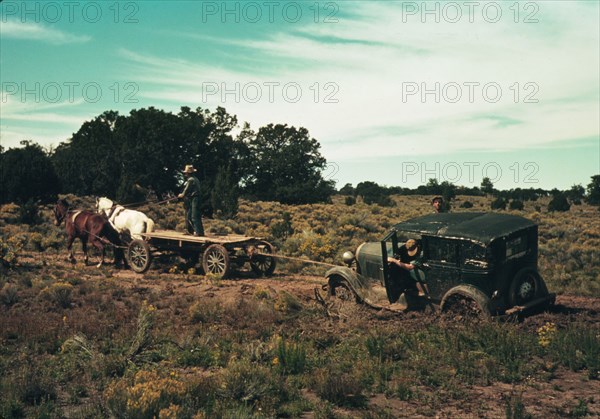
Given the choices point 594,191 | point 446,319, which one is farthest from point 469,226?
point 594,191

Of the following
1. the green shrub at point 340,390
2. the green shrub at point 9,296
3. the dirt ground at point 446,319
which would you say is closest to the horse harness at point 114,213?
the dirt ground at point 446,319

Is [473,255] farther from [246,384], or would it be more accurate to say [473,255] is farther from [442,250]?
[246,384]

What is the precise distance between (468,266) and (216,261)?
7837 mm

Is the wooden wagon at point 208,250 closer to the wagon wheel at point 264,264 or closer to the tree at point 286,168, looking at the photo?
the wagon wheel at point 264,264

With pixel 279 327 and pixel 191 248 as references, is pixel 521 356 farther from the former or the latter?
pixel 191 248

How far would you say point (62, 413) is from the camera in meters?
6.76

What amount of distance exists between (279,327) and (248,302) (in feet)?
6.41

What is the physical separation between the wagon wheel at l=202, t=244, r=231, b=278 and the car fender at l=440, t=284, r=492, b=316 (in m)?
6.95

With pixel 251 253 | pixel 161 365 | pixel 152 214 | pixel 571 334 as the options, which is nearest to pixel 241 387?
pixel 161 365

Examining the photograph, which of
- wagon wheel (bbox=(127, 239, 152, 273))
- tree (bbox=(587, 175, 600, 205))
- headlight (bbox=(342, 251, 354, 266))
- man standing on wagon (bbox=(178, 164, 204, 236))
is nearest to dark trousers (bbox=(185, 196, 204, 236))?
man standing on wagon (bbox=(178, 164, 204, 236))

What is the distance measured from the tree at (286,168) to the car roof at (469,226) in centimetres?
5069

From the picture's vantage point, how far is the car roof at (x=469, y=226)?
390 inches

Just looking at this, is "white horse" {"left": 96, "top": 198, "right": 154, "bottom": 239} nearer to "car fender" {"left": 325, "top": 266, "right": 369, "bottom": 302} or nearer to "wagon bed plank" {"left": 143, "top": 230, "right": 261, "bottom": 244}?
"wagon bed plank" {"left": 143, "top": 230, "right": 261, "bottom": 244}

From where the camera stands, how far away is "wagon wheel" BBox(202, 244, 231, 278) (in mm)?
15156
